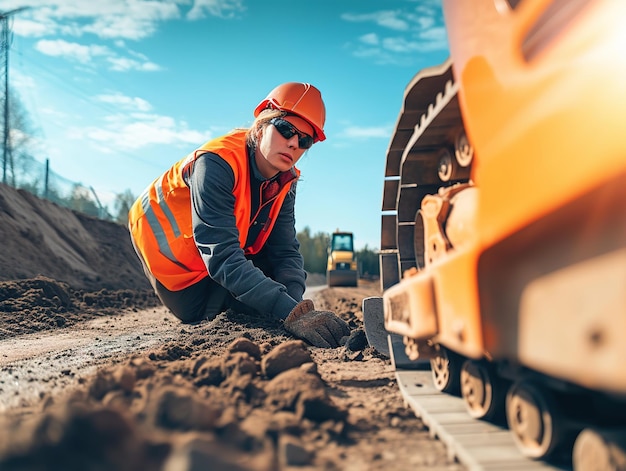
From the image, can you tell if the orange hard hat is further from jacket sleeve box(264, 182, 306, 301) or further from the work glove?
the work glove

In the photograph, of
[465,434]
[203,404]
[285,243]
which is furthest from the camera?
[285,243]

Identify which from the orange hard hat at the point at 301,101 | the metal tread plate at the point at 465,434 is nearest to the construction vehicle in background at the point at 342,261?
the orange hard hat at the point at 301,101

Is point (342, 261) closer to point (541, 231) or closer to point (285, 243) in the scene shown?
point (285, 243)

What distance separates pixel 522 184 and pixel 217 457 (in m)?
1.01

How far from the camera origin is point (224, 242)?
163 inches

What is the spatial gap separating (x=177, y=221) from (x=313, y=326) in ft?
5.51

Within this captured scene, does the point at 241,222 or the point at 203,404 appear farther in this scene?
the point at 241,222

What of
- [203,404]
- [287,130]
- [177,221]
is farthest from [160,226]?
[203,404]

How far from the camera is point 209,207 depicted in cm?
421

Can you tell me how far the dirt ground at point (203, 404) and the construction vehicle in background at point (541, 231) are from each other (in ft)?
1.29

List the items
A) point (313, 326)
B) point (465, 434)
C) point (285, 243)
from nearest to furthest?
point (465, 434)
point (313, 326)
point (285, 243)

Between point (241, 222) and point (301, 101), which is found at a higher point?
point (301, 101)

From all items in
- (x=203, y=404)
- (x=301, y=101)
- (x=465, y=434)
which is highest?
(x=301, y=101)

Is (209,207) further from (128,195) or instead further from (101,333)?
(128,195)
